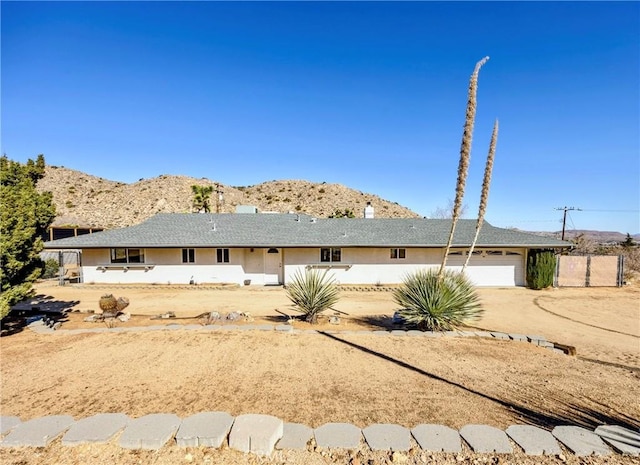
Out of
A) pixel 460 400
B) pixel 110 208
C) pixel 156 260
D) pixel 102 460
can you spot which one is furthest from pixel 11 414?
pixel 110 208

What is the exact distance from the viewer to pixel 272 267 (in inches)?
750

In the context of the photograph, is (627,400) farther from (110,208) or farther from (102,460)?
(110,208)

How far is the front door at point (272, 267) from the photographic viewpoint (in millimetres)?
18923

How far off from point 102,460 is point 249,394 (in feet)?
6.66

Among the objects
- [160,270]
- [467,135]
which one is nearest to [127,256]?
[160,270]

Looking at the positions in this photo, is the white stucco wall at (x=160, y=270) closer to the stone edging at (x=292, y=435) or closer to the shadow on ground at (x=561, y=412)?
the stone edging at (x=292, y=435)

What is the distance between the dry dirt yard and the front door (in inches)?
357

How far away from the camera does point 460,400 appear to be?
490 cm

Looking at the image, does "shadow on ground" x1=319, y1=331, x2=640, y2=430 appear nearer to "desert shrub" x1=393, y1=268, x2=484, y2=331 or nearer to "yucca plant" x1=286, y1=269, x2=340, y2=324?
"desert shrub" x1=393, y1=268, x2=484, y2=331

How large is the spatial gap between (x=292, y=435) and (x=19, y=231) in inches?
358

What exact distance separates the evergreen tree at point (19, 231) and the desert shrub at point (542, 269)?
22.6 metres

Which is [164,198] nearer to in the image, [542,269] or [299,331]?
[299,331]

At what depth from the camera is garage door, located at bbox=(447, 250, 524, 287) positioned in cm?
1889

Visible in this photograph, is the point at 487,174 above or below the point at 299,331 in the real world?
above
